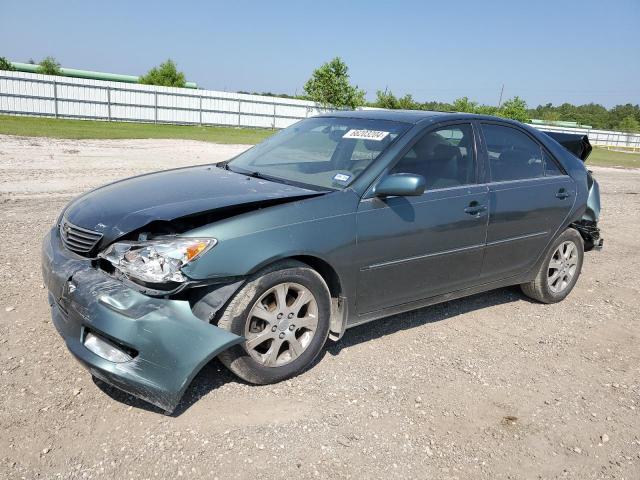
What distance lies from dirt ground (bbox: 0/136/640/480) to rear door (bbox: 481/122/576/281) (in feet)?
2.03

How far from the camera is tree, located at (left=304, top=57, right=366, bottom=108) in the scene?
42.2 meters

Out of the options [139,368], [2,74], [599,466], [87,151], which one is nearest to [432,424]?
[599,466]

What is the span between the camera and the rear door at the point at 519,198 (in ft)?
15.0

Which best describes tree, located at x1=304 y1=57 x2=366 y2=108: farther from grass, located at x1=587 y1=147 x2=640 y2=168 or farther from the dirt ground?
the dirt ground

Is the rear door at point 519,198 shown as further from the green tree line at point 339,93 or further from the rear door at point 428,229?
the green tree line at point 339,93

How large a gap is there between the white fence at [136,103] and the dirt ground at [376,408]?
27.2m

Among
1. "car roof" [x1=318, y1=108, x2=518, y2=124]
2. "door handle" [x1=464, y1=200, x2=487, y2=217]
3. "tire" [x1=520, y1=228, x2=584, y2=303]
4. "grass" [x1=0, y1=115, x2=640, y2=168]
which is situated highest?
"car roof" [x1=318, y1=108, x2=518, y2=124]

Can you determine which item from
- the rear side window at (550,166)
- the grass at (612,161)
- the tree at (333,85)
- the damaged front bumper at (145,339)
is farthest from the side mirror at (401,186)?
the tree at (333,85)

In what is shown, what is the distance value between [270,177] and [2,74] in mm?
29144

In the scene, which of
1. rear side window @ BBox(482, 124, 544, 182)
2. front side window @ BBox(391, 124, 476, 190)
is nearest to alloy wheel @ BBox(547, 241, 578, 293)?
rear side window @ BBox(482, 124, 544, 182)

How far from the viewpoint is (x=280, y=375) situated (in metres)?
3.44

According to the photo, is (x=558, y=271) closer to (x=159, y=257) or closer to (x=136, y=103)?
(x=159, y=257)

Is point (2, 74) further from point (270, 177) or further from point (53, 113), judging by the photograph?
point (270, 177)

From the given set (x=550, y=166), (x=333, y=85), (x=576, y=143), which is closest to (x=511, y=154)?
(x=550, y=166)
